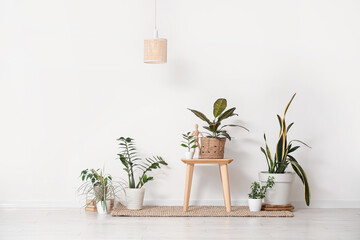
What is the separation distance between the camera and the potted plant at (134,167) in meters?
4.72

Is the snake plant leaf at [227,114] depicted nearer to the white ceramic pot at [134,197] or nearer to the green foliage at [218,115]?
the green foliage at [218,115]

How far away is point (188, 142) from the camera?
4848 millimetres

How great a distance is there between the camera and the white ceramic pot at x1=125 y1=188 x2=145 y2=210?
15.4 feet

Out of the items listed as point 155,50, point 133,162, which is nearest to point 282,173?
point 133,162

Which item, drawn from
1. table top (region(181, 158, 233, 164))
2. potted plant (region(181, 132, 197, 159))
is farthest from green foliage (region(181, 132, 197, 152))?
table top (region(181, 158, 233, 164))

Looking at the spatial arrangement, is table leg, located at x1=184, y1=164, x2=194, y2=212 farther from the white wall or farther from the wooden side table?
the white wall

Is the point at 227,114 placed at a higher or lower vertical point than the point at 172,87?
lower

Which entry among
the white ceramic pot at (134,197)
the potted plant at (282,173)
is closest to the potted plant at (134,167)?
the white ceramic pot at (134,197)

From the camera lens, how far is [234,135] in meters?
5.07

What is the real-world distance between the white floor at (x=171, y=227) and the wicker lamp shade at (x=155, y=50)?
1391mm

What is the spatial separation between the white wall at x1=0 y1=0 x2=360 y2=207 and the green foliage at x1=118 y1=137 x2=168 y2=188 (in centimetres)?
9

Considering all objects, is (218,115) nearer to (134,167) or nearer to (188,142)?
(188,142)

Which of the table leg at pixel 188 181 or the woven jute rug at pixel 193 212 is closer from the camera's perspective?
the woven jute rug at pixel 193 212

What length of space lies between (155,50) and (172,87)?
1.64ft
